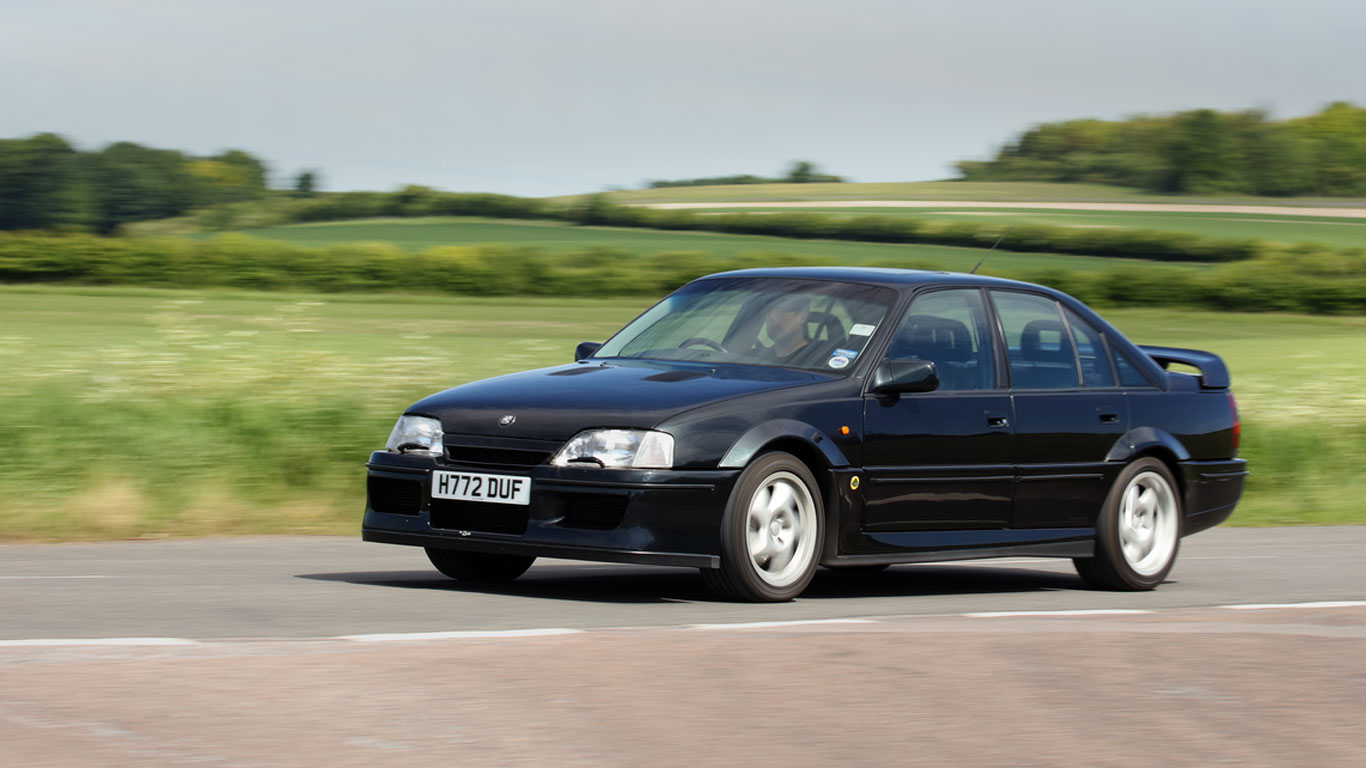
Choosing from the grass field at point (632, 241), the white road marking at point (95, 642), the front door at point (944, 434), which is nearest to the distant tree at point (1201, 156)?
the grass field at point (632, 241)

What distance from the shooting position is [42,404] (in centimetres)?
1448

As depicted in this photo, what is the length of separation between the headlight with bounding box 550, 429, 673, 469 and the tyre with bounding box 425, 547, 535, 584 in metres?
1.17

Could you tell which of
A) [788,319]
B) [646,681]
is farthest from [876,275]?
[646,681]

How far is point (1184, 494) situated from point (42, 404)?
8.78m

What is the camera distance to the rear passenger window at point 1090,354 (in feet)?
32.0

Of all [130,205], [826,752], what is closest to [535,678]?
[826,752]

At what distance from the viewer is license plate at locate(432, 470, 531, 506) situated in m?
7.86

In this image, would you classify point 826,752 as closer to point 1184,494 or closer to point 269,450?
point 1184,494

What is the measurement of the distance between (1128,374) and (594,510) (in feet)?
11.7

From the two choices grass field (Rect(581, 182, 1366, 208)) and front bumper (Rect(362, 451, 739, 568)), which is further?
grass field (Rect(581, 182, 1366, 208))

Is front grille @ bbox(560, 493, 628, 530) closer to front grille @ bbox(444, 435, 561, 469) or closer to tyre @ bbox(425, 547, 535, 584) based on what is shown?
front grille @ bbox(444, 435, 561, 469)

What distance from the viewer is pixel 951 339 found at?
9148mm

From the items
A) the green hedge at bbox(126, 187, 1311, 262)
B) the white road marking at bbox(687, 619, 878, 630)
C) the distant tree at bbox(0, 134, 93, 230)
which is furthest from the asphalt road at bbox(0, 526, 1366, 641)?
the green hedge at bbox(126, 187, 1311, 262)

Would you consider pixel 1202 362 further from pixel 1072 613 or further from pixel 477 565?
pixel 477 565
